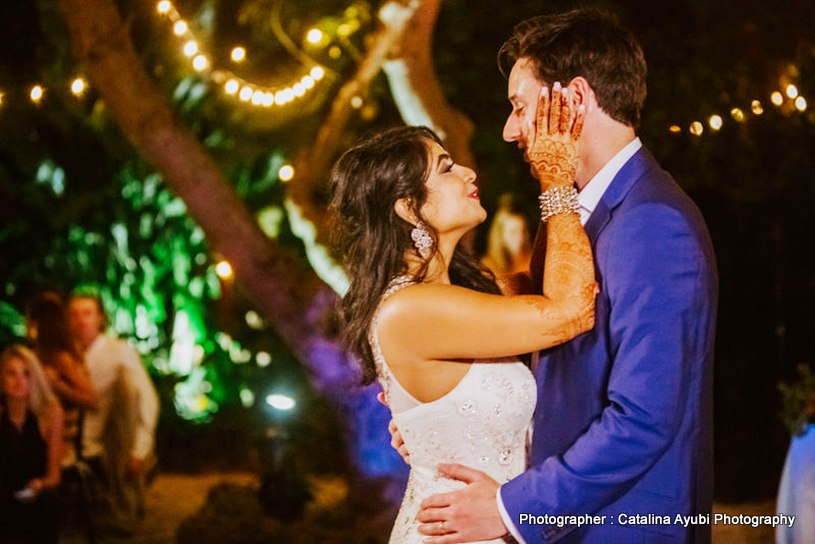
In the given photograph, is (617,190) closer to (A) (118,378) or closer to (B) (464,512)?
(B) (464,512)

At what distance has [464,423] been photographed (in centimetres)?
226

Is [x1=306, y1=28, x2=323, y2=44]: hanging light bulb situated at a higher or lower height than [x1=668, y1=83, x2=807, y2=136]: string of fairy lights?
higher

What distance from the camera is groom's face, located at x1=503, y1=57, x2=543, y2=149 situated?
221cm

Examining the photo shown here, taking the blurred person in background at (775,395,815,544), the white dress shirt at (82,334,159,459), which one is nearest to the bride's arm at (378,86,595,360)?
the blurred person in background at (775,395,815,544)

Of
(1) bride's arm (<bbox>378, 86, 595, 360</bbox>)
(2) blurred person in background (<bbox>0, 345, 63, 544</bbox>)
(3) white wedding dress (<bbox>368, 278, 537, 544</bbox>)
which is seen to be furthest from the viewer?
(2) blurred person in background (<bbox>0, 345, 63, 544</bbox>)

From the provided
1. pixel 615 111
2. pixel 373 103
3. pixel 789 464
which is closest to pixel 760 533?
pixel 789 464

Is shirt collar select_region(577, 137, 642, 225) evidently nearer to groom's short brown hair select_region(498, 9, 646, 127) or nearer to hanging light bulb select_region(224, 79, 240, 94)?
groom's short brown hair select_region(498, 9, 646, 127)

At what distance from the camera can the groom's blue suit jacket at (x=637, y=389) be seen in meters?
1.86

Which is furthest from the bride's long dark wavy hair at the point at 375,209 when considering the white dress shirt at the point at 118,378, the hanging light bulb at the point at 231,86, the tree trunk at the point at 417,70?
the white dress shirt at the point at 118,378

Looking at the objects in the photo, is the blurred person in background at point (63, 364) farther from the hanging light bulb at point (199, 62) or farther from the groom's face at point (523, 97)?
the groom's face at point (523, 97)

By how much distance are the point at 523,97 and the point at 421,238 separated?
0.44m

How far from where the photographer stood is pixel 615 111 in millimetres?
2168

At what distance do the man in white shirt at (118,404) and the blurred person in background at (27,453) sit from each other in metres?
1.04

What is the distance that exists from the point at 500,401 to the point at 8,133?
7627 millimetres
